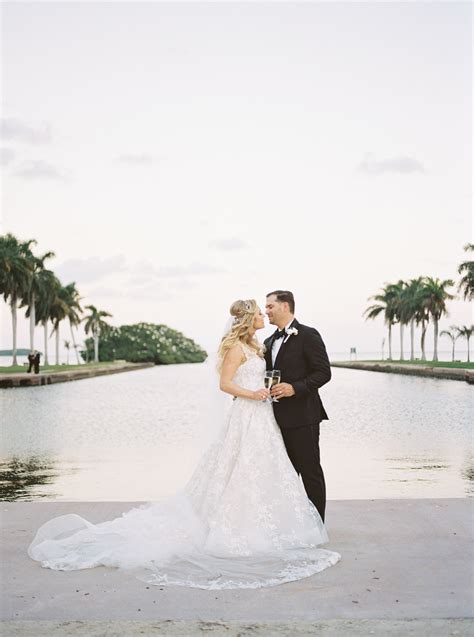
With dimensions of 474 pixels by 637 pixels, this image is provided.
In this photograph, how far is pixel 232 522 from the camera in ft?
19.9

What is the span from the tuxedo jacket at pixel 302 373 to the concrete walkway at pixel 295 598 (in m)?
0.99

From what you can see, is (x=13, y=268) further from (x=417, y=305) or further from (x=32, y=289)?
(x=417, y=305)

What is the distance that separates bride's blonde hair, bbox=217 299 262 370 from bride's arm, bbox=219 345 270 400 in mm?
57

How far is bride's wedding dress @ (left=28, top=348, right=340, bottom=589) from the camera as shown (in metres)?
5.57

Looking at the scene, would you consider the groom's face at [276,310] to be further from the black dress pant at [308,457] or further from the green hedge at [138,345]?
the green hedge at [138,345]

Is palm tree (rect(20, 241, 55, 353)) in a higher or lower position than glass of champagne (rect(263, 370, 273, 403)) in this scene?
higher

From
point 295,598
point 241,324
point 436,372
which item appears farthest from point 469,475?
point 436,372

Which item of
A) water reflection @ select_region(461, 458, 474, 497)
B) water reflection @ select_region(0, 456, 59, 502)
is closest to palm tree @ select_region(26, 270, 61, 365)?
water reflection @ select_region(0, 456, 59, 502)

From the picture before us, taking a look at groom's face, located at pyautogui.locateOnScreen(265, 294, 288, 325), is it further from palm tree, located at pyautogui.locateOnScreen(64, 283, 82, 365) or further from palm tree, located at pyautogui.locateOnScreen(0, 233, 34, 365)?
palm tree, located at pyautogui.locateOnScreen(64, 283, 82, 365)

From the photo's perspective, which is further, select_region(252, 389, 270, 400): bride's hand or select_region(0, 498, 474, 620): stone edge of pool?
select_region(252, 389, 270, 400): bride's hand

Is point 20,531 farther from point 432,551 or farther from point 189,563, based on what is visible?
point 432,551

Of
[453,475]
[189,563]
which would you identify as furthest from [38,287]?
[189,563]

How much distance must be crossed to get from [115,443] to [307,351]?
1031 centimetres

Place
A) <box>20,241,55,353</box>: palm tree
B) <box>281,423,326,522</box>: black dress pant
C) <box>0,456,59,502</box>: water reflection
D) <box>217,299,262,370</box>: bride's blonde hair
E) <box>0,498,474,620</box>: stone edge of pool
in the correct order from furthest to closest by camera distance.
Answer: <box>20,241,55,353</box>: palm tree, <box>0,456,59,502</box>: water reflection, <box>281,423,326,522</box>: black dress pant, <box>217,299,262,370</box>: bride's blonde hair, <box>0,498,474,620</box>: stone edge of pool
